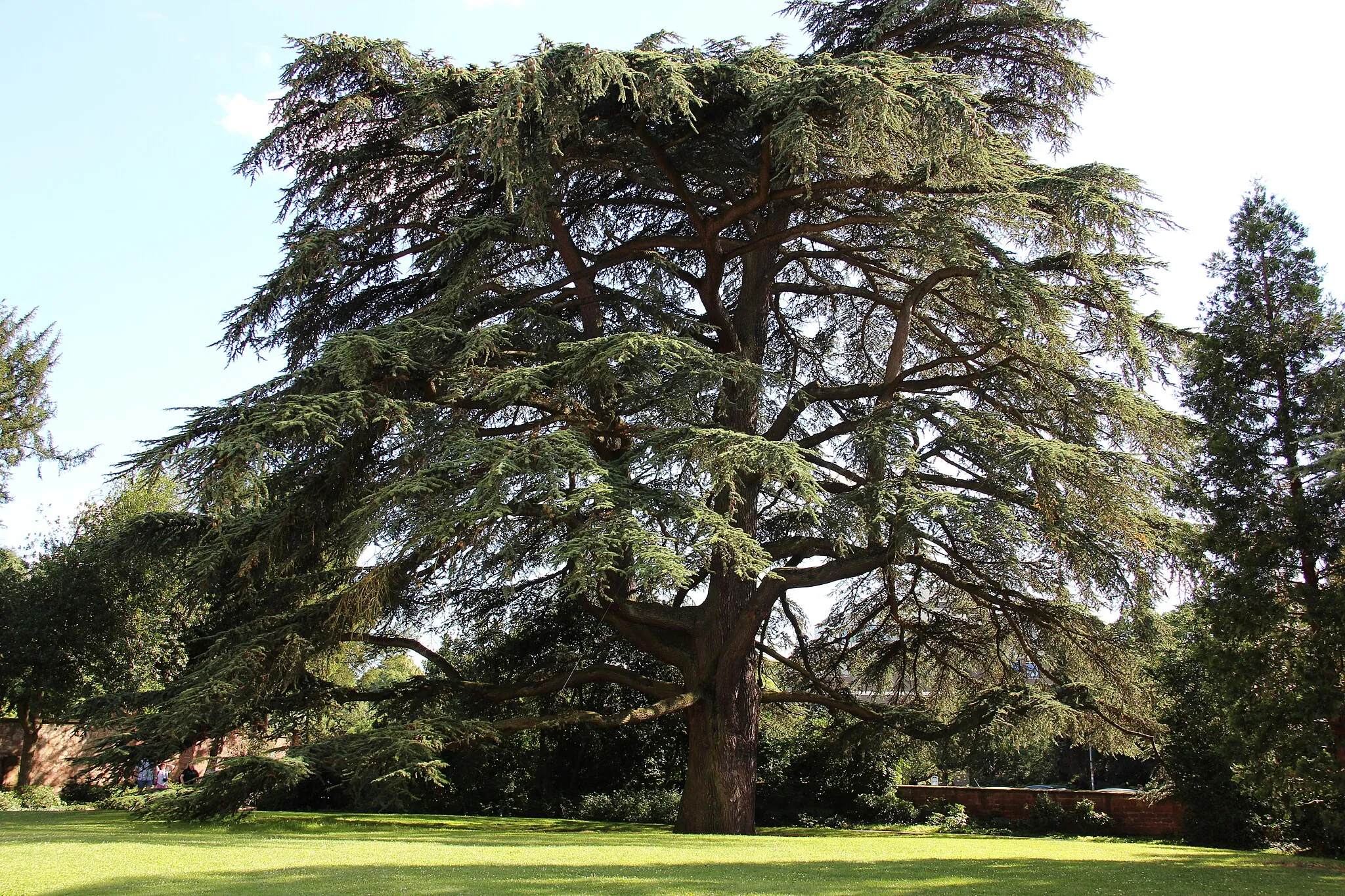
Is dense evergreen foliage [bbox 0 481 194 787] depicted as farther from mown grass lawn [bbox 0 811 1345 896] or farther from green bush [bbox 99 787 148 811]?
mown grass lawn [bbox 0 811 1345 896]

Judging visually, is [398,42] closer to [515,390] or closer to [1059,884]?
[515,390]

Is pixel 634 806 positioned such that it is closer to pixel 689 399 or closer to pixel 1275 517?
pixel 689 399

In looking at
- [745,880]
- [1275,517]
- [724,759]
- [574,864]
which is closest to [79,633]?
[724,759]

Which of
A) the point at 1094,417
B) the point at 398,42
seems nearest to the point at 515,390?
the point at 398,42

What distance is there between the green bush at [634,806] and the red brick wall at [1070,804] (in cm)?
611

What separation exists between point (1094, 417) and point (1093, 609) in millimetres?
3062

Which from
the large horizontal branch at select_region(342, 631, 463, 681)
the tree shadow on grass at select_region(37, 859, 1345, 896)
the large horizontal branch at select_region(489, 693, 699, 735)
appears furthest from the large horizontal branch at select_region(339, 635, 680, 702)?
the tree shadow on grass at select_region(37, 859, 1345, 896)

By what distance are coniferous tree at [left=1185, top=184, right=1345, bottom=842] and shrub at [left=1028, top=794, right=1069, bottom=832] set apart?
287 inches

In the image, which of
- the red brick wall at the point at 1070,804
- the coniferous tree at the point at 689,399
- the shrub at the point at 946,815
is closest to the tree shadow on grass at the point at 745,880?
the coniferous tree at the point at 689,399

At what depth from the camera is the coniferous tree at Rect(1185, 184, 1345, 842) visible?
1052cm

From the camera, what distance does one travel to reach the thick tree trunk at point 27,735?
2439cm

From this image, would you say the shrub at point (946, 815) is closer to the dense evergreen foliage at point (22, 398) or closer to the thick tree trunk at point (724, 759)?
the thick tree trunk at point (724, 759)

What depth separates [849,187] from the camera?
47.7 feet

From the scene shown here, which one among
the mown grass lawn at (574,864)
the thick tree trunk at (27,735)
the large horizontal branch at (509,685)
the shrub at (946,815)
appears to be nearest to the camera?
the mown grass lawn at (574,864)
